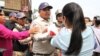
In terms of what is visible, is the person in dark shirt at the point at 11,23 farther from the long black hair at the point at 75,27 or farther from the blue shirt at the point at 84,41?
the long black hair at the point at 75,27

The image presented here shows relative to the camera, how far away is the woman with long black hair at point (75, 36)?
3.28 metres

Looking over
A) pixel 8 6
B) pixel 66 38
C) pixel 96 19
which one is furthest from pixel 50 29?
pixel 8 6

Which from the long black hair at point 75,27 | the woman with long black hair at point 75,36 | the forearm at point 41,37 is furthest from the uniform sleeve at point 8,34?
the long black hair at point 75,27

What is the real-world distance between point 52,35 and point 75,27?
141 cm

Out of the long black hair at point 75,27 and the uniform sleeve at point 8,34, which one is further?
the uniform sleeve at point 8,34

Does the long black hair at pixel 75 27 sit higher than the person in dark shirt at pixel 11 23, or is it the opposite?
the long black hair at pixel 75 27

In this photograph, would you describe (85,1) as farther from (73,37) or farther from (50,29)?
(73,37)

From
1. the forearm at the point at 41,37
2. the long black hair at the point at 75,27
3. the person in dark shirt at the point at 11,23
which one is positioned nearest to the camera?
the long black hair at the point at 75,27

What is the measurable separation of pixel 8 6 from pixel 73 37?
9393mm

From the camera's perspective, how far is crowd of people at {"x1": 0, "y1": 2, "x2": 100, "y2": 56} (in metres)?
3.33

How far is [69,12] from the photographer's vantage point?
3410mm

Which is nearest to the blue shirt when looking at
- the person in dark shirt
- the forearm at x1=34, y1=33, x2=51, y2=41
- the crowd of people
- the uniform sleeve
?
the crowd of people

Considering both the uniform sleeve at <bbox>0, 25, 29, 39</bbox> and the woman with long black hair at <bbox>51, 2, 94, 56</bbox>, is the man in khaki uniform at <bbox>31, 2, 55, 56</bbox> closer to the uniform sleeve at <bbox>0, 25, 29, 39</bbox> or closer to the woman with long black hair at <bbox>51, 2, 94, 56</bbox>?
the uniform sleeve at <bbox>0, 25, 29, 39</bbox>

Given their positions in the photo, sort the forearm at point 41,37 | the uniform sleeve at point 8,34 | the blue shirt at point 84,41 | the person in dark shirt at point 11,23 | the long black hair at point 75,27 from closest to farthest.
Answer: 1. the long black hair at point 75,27
2. the blue shirt at point 84,41
3. the forearm at point 41,37
4. the uniform sleeve at point 8,34
5. the person in dark shirt at point 11,23
